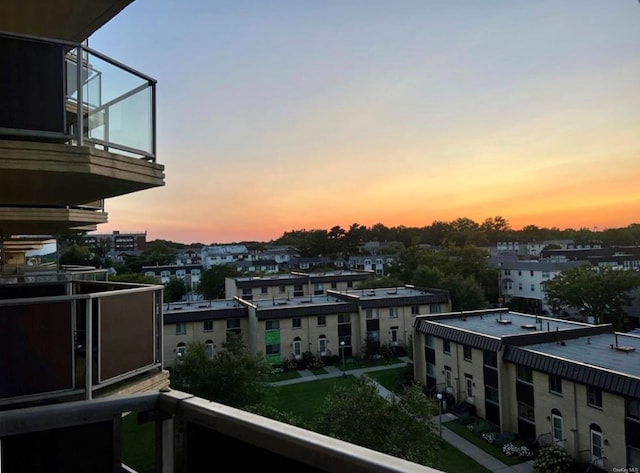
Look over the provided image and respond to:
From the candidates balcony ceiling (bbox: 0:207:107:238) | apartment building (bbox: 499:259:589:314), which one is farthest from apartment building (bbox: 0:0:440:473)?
apartment building (bbox: 499:259:589:314)

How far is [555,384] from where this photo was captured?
16.3 metres

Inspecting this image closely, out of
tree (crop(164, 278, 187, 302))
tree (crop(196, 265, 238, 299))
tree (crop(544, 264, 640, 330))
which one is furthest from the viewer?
tree (crop(164, 278, 187, 302))

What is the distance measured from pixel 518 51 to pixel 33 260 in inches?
707

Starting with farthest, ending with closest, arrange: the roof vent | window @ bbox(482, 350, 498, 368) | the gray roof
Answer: window @ bbox(482, 350, 498, 368), the roof vent, the gray roof

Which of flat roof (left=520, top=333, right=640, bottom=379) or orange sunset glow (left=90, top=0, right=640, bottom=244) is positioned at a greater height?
orange sunset glow (left=90, top=0, right=640, bottom=244)

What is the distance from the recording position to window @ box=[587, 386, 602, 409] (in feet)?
47.9

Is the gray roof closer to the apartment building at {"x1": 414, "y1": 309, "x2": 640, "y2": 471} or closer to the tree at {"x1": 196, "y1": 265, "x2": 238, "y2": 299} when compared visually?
the apartment building at {"x1": 414, "y1": 309, "x2": 640, "y2": 471}

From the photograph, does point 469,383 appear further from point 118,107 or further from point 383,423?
point 118,107

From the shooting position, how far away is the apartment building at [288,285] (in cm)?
4056

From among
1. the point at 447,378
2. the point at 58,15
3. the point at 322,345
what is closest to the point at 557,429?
the point at 447,378

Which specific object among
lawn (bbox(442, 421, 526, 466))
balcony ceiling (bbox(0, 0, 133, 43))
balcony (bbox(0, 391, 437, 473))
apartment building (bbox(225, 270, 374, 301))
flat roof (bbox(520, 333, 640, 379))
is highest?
balcony ceiling (bbox(0, 0, 133, 43))

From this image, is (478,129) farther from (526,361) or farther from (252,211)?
(252,211)

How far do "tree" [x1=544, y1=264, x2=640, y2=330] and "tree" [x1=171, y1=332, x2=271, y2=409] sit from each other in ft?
97.9

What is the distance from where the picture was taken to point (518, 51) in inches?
510
